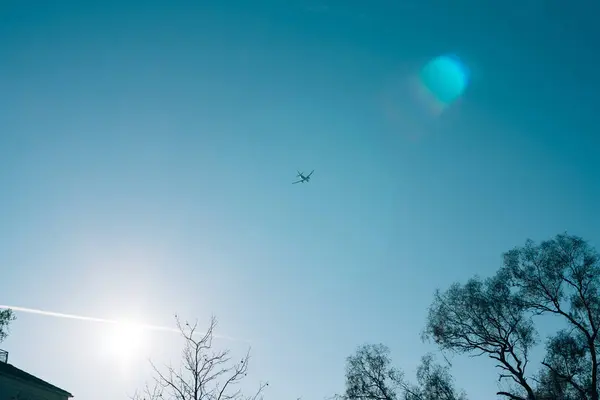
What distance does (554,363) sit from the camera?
74.1 ft

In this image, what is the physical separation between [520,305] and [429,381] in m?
8.59

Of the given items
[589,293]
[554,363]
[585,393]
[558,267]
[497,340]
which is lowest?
[585,393]

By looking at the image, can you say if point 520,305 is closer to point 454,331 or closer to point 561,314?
point 561,314

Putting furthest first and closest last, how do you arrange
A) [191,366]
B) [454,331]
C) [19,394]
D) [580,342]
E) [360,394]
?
[360,394] < [454,331] < [580,342] < [19,394] < [191,366]

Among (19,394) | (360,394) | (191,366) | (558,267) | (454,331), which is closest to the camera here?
(191,366)

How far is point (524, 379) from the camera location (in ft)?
74.7

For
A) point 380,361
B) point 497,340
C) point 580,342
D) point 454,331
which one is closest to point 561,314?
point 580,342

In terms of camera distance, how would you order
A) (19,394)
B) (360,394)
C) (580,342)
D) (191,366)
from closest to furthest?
(191,366), (19,394), (580,342), (360,394)

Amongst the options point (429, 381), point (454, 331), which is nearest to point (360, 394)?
point (429, 381)

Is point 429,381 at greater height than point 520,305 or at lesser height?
lesser

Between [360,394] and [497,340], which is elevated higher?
[497,340]

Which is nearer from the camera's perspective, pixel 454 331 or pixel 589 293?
pixel 589 293

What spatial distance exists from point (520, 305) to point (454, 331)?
454 centimetres

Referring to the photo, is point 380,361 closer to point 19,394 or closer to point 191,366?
point 191,366
